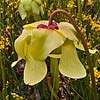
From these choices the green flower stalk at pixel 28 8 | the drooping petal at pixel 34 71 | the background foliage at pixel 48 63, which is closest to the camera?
the drooping petal at pixel 34 71

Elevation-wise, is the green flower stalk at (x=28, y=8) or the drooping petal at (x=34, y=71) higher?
the green flower stalk at (x=28, y=8)

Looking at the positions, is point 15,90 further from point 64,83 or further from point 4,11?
point 4,11

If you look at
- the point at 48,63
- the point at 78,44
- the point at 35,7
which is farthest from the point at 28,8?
the point at 48,63

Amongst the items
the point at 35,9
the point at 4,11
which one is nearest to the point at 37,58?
the point at 35,9

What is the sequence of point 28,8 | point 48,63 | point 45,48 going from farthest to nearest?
point 48,63 < point 28,8 < point 45,48

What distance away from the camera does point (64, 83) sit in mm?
1877

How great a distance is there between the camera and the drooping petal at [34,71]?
79 cm

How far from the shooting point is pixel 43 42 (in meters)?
0.81

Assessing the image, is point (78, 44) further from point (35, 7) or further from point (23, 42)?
point (35, 7)

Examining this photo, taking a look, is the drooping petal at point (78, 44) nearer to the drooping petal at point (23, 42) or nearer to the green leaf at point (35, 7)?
the drooping petal at point (23, 42)

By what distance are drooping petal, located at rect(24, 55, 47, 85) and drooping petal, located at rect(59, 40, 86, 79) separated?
4 cm

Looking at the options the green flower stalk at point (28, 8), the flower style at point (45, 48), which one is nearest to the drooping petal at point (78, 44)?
the flower style at point (45, 48)

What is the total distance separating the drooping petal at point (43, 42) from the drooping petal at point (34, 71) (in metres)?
0.01

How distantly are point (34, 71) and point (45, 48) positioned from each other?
0.18 feet
